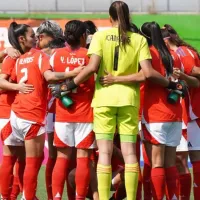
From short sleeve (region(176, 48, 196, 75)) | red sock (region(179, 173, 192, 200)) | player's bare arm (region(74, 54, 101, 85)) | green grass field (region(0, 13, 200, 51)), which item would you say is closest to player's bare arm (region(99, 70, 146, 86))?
player's bare arm (region(74, 54, 101, 85))

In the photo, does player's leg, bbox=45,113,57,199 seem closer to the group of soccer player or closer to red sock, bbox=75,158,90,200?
the group of soccer player

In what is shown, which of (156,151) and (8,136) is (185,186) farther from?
(8,136)

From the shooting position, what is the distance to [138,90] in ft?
27.6

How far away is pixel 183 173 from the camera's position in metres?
9.32

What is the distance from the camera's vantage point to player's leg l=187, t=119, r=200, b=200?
29.9ft

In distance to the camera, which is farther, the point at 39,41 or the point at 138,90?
the point at 39,41

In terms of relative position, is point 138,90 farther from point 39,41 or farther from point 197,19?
point 197,19

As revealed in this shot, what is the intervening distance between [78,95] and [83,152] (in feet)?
1.83

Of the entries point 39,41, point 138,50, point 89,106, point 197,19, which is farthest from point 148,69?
point 197,19

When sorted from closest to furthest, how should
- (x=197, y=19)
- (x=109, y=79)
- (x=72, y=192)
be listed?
1. (x=109, y=79)
2. (x=72, y=192)
3. (x=197, y=19)

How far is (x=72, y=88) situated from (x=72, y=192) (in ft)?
4.40

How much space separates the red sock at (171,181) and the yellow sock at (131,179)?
0.51 m

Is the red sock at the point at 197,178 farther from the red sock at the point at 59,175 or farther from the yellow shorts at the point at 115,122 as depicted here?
the red sock at the point at 59,175

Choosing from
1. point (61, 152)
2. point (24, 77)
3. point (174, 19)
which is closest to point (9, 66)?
point (24, 77)
